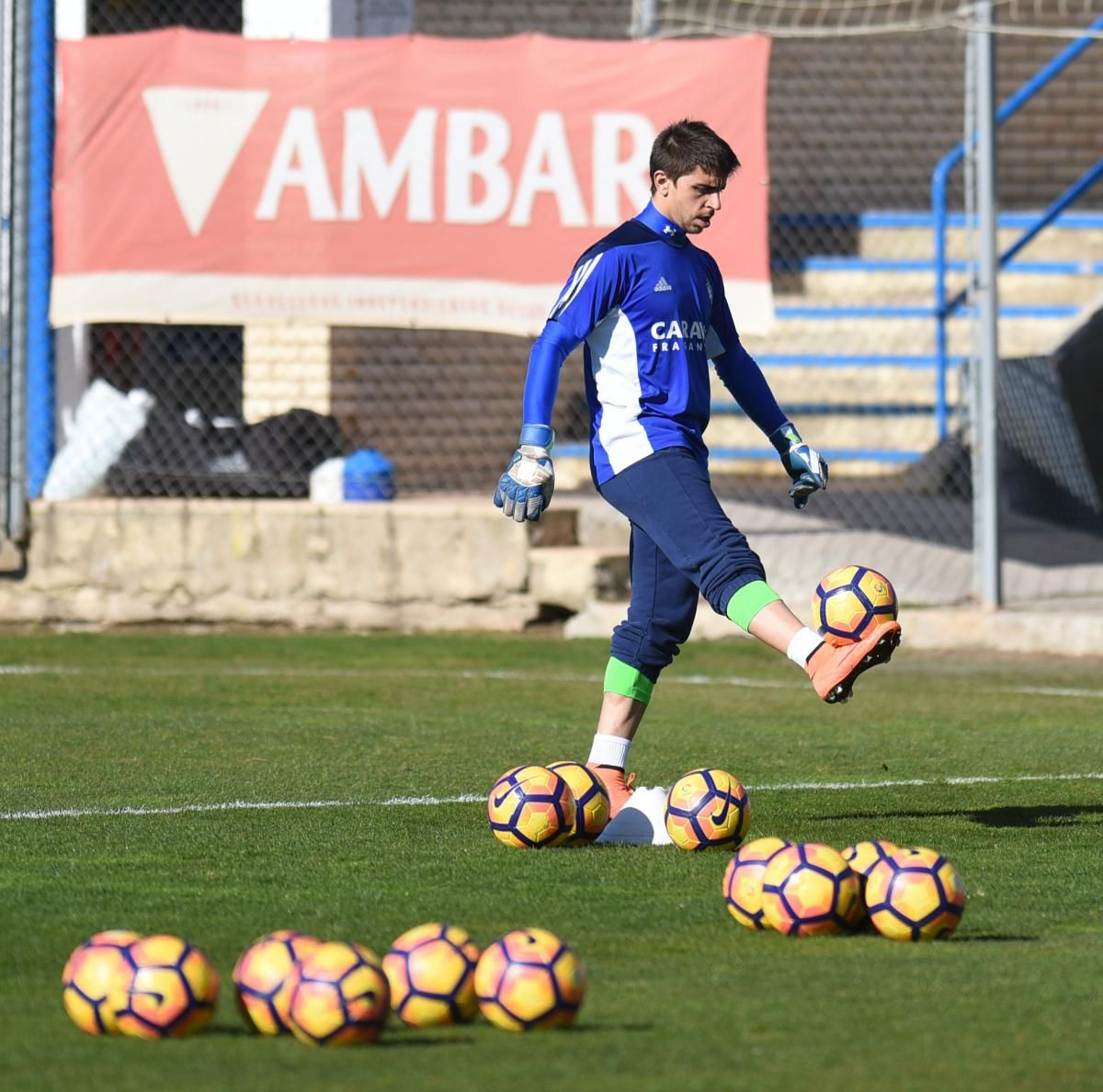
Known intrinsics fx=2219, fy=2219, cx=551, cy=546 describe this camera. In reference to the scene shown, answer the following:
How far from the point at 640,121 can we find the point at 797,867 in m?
9.46

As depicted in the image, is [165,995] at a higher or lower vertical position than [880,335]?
lower

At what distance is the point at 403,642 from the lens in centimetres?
1330

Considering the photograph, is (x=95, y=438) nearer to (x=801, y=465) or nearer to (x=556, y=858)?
(x=801, y=465)

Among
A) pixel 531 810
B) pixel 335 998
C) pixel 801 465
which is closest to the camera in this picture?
pixel 335 998

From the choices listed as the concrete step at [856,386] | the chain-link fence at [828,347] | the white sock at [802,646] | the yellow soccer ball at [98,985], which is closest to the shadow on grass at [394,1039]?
the yellow soccer ball at [98,985]

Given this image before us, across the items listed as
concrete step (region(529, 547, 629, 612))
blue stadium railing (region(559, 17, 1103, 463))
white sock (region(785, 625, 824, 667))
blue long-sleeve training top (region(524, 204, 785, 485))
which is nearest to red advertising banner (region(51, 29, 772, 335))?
concrete step (region(529, 547, 629, 612))

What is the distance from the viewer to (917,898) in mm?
5316

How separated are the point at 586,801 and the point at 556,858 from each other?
0.92ft

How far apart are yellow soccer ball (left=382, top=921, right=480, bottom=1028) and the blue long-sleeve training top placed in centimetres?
284

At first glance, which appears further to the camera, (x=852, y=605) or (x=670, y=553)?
(x=670, y=553)

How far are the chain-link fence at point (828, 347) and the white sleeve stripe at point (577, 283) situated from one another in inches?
256

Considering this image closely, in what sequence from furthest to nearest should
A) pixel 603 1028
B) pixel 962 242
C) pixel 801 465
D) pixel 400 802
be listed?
pixel 962 242 < pixel 801 465 < pixel 400 802 < pixel 603 1028

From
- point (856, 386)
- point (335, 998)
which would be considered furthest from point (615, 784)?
point (856, 386)

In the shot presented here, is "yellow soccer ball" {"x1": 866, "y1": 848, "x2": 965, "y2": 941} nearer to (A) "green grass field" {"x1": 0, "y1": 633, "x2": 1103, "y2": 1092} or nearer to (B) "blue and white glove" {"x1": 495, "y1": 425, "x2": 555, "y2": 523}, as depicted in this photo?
(A) "green grass field" {"x1": 0, "y1": 633, "x2": 1103, "y2": 1092}
